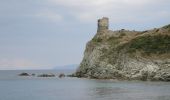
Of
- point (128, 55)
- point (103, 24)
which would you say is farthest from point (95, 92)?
point (103, 24)

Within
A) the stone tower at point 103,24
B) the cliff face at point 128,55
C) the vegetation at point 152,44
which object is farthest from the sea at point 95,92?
the stone tower at point 103,24

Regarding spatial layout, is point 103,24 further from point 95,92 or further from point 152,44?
point 95,92

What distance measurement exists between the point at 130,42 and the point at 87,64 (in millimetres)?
13594

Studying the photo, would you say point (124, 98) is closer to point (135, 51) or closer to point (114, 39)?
point (135, 51)

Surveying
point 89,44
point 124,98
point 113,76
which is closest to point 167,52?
point 113,76

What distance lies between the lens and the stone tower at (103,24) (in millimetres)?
131625

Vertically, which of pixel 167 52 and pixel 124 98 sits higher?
pixel 167 52

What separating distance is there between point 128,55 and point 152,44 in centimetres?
704

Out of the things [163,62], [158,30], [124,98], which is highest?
[158,30]

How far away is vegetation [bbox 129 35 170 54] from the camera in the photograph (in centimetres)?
10506

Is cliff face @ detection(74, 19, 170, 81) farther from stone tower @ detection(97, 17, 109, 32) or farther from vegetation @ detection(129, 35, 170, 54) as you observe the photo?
stone tower @ detection(97, 17, 109, 32)

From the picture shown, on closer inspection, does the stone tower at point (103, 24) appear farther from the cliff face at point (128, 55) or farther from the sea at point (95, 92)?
the sea at point (95, 92)

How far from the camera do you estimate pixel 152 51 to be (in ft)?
344

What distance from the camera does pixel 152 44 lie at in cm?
10875
